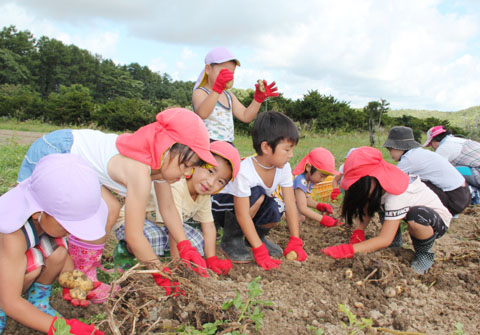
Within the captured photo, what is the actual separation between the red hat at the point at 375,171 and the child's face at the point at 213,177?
88 centimetres

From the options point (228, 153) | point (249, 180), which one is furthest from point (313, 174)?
point (228, 153)

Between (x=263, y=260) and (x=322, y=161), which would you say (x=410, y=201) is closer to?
(x=322, y=161)

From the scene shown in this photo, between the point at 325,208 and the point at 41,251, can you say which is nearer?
the point at 41,251

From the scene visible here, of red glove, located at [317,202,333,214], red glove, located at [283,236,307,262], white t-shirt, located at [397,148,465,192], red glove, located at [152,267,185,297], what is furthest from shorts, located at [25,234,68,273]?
white t-shirt, located at [397,148,465,192]

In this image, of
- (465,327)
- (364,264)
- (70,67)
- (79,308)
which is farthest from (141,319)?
(70,67)

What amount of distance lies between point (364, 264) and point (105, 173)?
64.7 inches

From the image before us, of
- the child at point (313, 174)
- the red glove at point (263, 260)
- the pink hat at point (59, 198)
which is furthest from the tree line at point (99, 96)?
the pink hat at point (59, 198)

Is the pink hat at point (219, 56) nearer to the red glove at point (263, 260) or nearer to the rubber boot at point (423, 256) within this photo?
the red glove at point (263, 260)

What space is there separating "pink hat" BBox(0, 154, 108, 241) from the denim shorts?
23.7 inches

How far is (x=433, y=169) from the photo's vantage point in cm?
336

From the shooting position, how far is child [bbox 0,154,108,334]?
137 centimetres

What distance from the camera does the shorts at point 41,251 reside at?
5.23 feet

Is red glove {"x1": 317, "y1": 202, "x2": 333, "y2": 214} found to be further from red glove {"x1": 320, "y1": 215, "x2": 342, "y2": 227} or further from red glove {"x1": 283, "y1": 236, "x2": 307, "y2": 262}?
red glove {"x1": 283, "y1": 236, "x2": 307, "y2": 262}

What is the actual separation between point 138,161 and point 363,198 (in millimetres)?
1584
